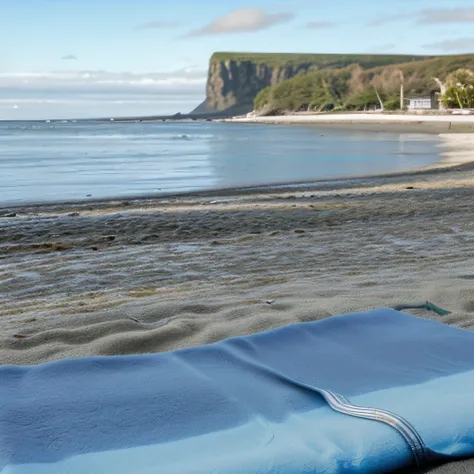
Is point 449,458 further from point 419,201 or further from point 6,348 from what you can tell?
point 419,201

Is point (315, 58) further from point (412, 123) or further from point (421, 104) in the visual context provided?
point (412, 123)

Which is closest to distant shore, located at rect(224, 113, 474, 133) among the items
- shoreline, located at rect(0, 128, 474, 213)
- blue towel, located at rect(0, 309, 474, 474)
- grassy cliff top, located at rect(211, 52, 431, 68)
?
shoreline, located at rect(0, 128, 474, 213)

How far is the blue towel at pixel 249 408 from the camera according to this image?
1.75 m

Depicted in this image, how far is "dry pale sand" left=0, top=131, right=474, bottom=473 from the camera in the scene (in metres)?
Result: 3.04

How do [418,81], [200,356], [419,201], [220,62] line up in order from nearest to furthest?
→ [200,356] < [419,201] < [418,81] < [220,62]

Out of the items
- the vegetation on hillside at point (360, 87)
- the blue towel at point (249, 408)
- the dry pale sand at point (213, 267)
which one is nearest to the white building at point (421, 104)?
the vegetation on hillside at point (360, 87)

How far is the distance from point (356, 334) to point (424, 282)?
1.23 m

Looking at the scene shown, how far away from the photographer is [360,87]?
11662 cm

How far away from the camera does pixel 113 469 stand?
170 centimetres

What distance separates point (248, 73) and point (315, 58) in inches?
838

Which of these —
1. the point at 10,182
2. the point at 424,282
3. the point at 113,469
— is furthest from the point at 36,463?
the point at 10,182

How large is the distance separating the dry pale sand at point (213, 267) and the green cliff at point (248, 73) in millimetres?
158689

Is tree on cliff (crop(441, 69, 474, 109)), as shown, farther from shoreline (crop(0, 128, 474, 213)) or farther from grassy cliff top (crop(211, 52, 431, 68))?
grassy cliff top (crop(211, 52, 431, 68))

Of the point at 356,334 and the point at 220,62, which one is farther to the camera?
the point at 220,62
